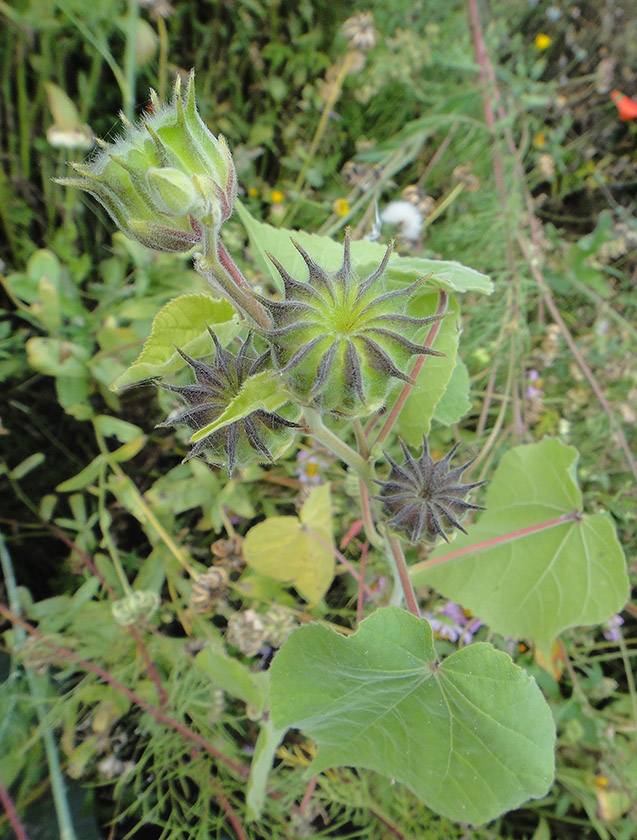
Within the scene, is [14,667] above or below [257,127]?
below

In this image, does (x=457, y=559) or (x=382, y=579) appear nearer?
(x=457, y=559)

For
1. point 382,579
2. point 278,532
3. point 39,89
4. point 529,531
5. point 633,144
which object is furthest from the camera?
point 633,144

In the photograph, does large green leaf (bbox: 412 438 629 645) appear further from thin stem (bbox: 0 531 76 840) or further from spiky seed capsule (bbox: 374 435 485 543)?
thin stem (bbox: 0 531 76 840)

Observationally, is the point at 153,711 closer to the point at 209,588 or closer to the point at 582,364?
the point at 209,588

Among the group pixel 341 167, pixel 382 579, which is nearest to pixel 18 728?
pixel 382 579

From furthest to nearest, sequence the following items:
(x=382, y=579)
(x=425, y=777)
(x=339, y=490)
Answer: (x=339, y=490)
(x=382, y=579)
(x=425, y=777)

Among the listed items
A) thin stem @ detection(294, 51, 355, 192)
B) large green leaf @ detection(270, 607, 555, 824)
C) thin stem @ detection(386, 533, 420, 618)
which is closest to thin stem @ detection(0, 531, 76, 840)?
large green leaf @ detection(270, 607, 555, 824)

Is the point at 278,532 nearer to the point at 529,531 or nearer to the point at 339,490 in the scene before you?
the point at 339,490

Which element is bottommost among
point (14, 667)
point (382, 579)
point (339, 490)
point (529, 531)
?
point (14, 667)
